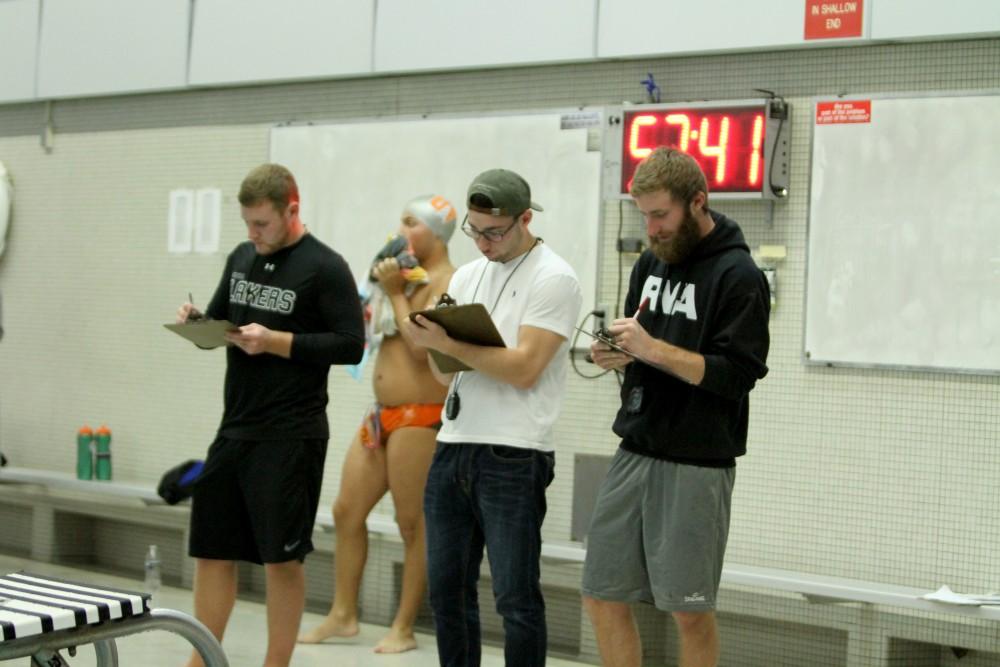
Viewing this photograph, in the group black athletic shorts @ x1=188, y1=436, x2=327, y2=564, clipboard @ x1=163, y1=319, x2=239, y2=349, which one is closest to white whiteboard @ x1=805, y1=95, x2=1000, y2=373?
black athletic shorts @ x1=188, y1=436, x2=327, y2=564

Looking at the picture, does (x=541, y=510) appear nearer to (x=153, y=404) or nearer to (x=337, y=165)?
(x=337, y=165)

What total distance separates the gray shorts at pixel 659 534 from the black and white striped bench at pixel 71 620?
1001mm

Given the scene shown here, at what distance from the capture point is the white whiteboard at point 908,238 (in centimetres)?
480

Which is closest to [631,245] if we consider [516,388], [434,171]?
[434,171]

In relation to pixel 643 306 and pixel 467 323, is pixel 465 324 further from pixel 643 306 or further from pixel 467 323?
pixel 643 306

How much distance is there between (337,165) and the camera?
21.1 feet

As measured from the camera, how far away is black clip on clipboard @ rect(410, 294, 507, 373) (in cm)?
353

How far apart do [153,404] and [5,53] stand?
90.7 inches

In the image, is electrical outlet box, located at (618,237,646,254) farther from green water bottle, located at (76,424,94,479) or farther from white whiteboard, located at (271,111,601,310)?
green water bottle, located at (76,424,94,479)

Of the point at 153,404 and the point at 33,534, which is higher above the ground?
the point at 153,404

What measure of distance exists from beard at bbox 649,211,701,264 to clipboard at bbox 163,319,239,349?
1.37 metres

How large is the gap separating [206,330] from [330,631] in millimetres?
1835

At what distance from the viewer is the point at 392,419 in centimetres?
531

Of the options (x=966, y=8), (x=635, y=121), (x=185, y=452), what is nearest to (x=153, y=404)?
(x=185, y=452)
